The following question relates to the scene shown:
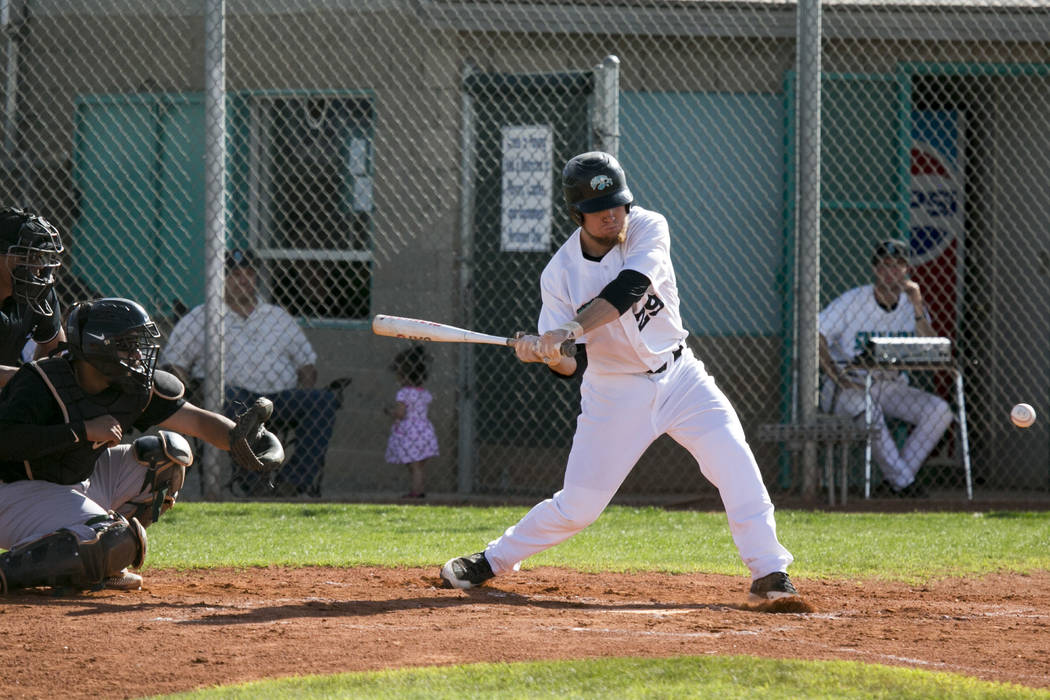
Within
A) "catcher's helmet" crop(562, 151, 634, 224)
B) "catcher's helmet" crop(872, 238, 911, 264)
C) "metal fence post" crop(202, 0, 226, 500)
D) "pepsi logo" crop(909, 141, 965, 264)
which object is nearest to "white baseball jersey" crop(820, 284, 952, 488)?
"catcher's helmet" crop(872, 238, 911, 264)

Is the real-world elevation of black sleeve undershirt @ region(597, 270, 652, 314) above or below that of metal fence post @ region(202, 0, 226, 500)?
below

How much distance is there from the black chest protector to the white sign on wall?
445 cm

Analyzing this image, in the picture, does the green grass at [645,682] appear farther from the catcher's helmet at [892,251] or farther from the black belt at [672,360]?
the catcher's helmet at [892,251]

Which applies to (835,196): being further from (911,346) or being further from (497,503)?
(497,503)

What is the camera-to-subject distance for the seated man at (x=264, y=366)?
A: 30.0 feet

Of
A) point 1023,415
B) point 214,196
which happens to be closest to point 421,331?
point 1023,415

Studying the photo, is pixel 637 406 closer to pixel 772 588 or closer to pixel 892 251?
pixel 772 588

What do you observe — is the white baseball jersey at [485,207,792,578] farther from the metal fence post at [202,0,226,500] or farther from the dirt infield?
the metal fence post at [202,0,226,500]

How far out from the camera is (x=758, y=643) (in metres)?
4.27

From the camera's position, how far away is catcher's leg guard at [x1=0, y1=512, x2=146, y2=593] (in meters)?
5.05

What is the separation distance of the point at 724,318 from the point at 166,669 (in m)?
6.69

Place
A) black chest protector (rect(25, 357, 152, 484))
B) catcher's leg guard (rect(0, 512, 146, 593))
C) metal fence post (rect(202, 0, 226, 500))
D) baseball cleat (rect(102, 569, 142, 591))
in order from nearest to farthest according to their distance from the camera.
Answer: catcher's leg guard (rect(0, 512, 146, 593)), black chest protector (rect(25, 357, 152, 484)), baseball cleat (rect(102, 569, 142, 591)), metal fence post (rect(202, 0, 226, 500))

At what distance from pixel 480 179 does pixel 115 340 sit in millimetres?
4873

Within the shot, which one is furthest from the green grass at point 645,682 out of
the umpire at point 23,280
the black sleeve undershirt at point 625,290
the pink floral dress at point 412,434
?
the pink floral dress at point 412,434
